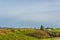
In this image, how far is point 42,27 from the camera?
5256cm

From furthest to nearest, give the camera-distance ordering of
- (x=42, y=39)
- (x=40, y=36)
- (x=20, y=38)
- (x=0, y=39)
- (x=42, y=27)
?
1. (x=42, y=27)
2. (x=40, y=36)
3. (x=42, y=39)
4. (x=20, y=38)
5. (x=0, y=39)

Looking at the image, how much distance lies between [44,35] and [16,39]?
1255 cm

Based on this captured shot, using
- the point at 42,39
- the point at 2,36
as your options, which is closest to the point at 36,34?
the point at 42,39

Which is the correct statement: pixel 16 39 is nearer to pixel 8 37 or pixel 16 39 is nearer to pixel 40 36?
pixel 8 37

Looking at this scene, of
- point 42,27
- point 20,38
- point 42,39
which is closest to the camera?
point 20,38

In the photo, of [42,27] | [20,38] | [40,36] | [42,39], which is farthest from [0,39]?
[42,27]

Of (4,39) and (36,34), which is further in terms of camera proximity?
(36,34)

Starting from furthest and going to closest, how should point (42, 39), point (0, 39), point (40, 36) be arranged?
1. point (40, 36)
2. point (42, 39)
3. point (0, 39)

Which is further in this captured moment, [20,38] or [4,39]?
[20,38]

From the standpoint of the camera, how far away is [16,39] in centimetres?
3312

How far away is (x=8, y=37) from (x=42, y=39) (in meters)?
8.90

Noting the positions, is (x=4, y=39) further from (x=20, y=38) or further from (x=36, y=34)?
(x=36, y=34)

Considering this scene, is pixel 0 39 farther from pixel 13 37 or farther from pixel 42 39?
pixel 42 39

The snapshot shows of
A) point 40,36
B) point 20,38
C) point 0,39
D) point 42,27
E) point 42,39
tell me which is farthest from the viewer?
point 42,27
